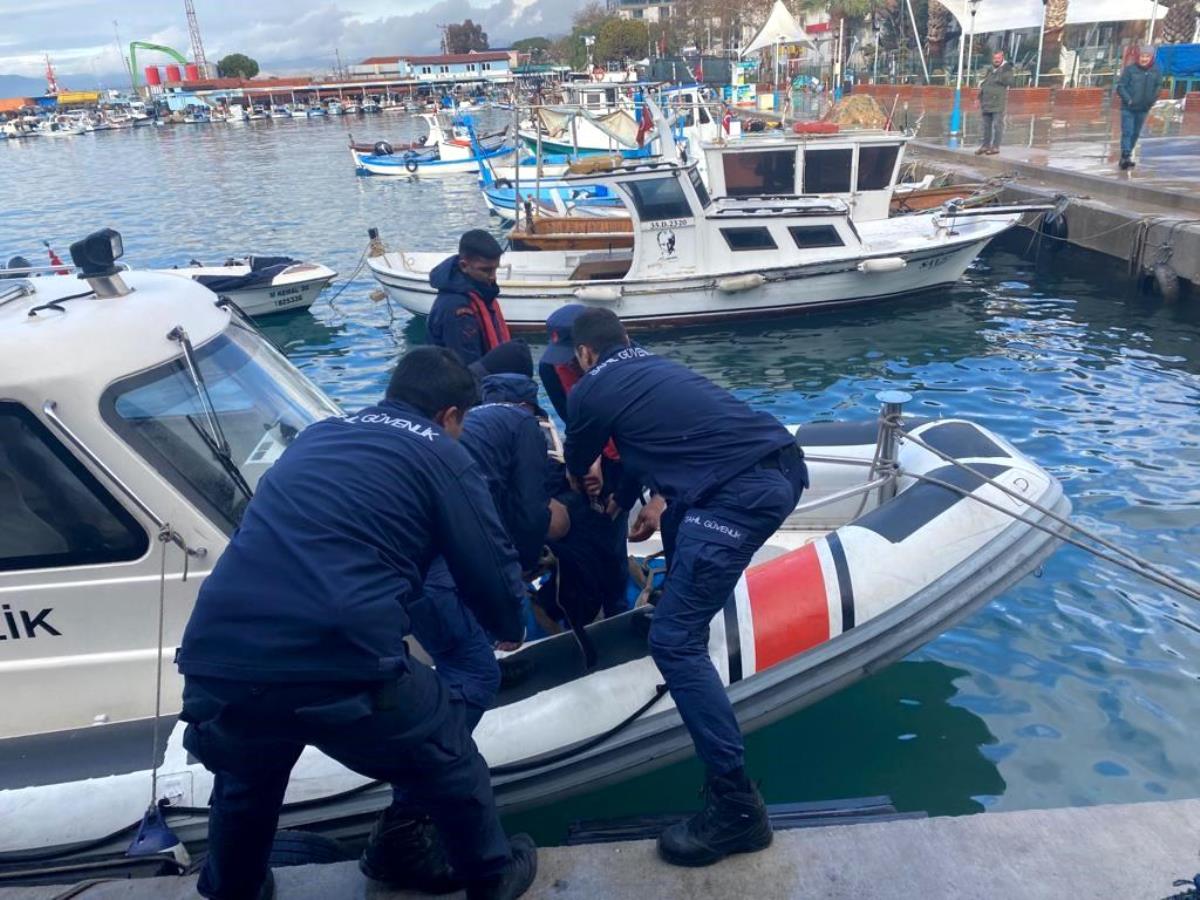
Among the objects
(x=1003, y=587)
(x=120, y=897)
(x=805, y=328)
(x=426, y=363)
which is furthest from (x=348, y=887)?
(x=805, y=328)

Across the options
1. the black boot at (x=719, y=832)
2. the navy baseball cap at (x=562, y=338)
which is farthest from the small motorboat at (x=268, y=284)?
the black boot at (x=719, y=832)

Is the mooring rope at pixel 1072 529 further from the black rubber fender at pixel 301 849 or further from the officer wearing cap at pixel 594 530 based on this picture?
the black rubber fender at pixel 301 849

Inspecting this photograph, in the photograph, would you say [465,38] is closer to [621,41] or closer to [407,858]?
[621,41]

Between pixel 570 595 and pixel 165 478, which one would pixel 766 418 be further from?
pixel 165 478

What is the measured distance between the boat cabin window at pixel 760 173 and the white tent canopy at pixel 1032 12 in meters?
16.9

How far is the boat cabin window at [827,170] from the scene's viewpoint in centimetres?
1391

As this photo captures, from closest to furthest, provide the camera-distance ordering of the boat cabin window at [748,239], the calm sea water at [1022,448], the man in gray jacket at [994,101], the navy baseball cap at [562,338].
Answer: the navy baseball cap at [562,338], the calm sea water at [1022,448], the boat cabin window at [748,239], the man in gray jacket at [994,101]

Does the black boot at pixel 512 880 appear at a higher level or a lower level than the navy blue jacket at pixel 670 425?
lower

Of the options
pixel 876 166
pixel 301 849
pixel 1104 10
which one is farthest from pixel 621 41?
pixel 301 849

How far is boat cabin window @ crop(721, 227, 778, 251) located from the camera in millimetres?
12070

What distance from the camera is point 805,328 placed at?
12641 mm

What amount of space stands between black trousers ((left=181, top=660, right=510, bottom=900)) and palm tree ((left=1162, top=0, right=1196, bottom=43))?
4114cm

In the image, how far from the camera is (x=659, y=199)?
462 inches

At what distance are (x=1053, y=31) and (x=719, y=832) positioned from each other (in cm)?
3645
